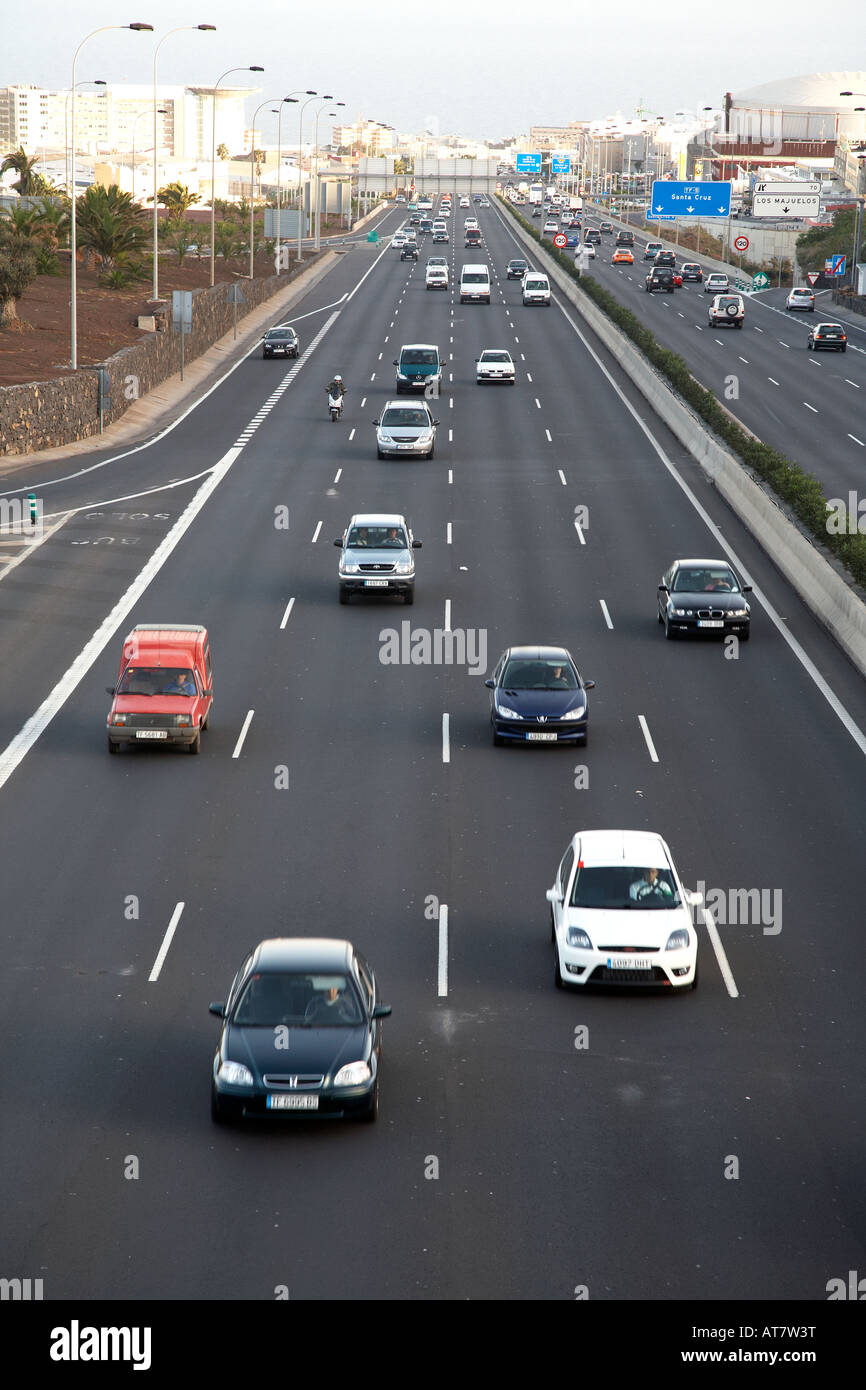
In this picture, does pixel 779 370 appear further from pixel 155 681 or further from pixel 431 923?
pixel 431 923

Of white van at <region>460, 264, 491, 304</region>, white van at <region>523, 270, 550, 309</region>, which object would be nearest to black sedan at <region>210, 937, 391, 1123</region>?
white van at <region>523, 270, 550, 309</region>

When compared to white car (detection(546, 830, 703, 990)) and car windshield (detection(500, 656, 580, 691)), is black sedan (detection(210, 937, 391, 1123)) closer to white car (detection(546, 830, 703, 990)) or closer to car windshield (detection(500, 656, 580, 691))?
white car (detection(546, 830, 703, 990))

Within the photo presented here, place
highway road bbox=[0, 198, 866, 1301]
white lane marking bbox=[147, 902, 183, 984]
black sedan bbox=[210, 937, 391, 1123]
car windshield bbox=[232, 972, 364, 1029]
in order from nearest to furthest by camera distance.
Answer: highway road bbox=[0, 198, 866, 1301] → black sedan bbox=[210, 937, 391, 1123] → car windshield bbox=[232, 972, 364, 1029] → white lane marking bbox=[147, 902, 183, 984]

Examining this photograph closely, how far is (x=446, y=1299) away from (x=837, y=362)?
2830 inches

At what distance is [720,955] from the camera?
745 inches

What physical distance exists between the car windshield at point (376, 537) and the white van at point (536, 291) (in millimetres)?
58995

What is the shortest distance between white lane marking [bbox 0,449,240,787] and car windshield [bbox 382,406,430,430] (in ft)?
24.6

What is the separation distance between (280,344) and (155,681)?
49011 mm

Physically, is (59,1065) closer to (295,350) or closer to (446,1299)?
(446,1299)

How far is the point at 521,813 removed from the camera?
77.1ft

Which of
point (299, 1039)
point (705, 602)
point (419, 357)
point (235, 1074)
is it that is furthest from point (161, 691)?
point (419, 357)

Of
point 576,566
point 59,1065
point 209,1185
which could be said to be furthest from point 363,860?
point 576,566

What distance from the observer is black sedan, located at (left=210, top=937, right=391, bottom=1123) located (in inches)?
565

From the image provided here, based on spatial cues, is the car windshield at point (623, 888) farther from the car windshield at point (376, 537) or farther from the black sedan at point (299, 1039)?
the car windshield at point (376, 537)
